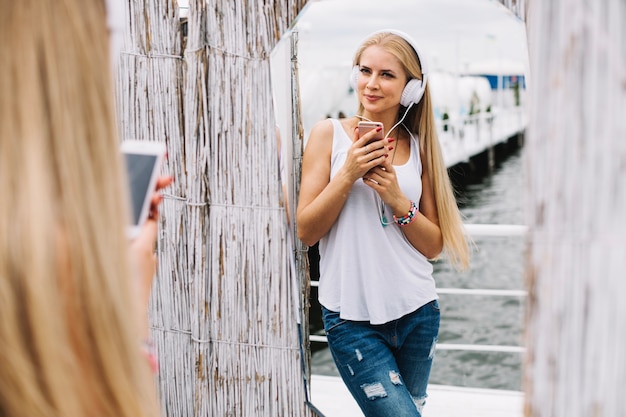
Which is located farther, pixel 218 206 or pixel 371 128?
pixel 218 206

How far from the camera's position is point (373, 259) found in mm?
2178

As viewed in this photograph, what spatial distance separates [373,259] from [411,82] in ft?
1.83

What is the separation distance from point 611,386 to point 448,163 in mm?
1394

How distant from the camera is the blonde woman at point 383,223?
2141 millimetres

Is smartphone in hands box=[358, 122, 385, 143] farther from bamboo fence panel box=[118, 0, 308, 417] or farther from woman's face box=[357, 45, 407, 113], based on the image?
bamboo fence panel box=[118, 0, 308, 417]

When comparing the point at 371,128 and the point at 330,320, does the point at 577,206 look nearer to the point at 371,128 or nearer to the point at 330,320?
the point at 371,128

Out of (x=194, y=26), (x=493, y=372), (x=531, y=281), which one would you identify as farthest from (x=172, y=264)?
(x=531, y=281)

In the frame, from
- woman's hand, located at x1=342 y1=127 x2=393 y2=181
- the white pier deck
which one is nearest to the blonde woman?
woman's hand, located at x1=342 y1=127 x2=393 y2=181

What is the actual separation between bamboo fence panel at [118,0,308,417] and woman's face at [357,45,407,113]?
0.33 m

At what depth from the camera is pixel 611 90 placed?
2.71 feet

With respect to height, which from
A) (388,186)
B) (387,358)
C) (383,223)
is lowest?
(387,358)

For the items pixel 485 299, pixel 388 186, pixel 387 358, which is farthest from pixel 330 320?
pixel 485 299

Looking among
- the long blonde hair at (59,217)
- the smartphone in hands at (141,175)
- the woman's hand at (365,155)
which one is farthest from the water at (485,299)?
the long blonde hair at (59,217)

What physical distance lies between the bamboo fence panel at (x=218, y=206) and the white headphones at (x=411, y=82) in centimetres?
31
